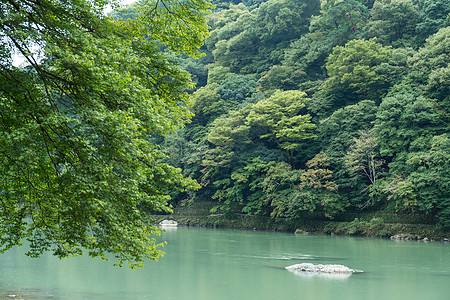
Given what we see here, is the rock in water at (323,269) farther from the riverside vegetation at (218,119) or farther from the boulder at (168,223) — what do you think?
the boulder at (168,223)

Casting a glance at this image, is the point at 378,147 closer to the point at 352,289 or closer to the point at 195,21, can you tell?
the point at 352,289

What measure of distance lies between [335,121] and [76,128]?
2407 centimetres

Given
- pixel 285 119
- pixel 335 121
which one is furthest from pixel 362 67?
pixel 285 119

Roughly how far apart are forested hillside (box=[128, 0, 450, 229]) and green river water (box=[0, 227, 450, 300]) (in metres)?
6.27

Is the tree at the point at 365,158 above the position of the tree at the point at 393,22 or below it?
below

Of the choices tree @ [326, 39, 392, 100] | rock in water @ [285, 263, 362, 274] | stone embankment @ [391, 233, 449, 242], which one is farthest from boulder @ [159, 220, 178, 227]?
rock in water @ [285, 263, 362, 274]

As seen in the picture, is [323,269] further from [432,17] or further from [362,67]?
[432,17]

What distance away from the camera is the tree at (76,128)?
5043mm

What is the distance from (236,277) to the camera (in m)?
12.0

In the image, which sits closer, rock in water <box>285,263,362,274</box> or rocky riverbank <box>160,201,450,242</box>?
rock in water <box>285,263,362,274</box>

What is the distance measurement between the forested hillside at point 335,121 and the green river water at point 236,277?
627cm

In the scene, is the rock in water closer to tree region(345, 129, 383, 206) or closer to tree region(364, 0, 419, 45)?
tree region(345, 129, 383, 206)

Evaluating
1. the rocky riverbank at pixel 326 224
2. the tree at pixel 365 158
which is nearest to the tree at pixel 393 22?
the tree at pixel 365 158

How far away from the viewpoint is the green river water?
9.74m
